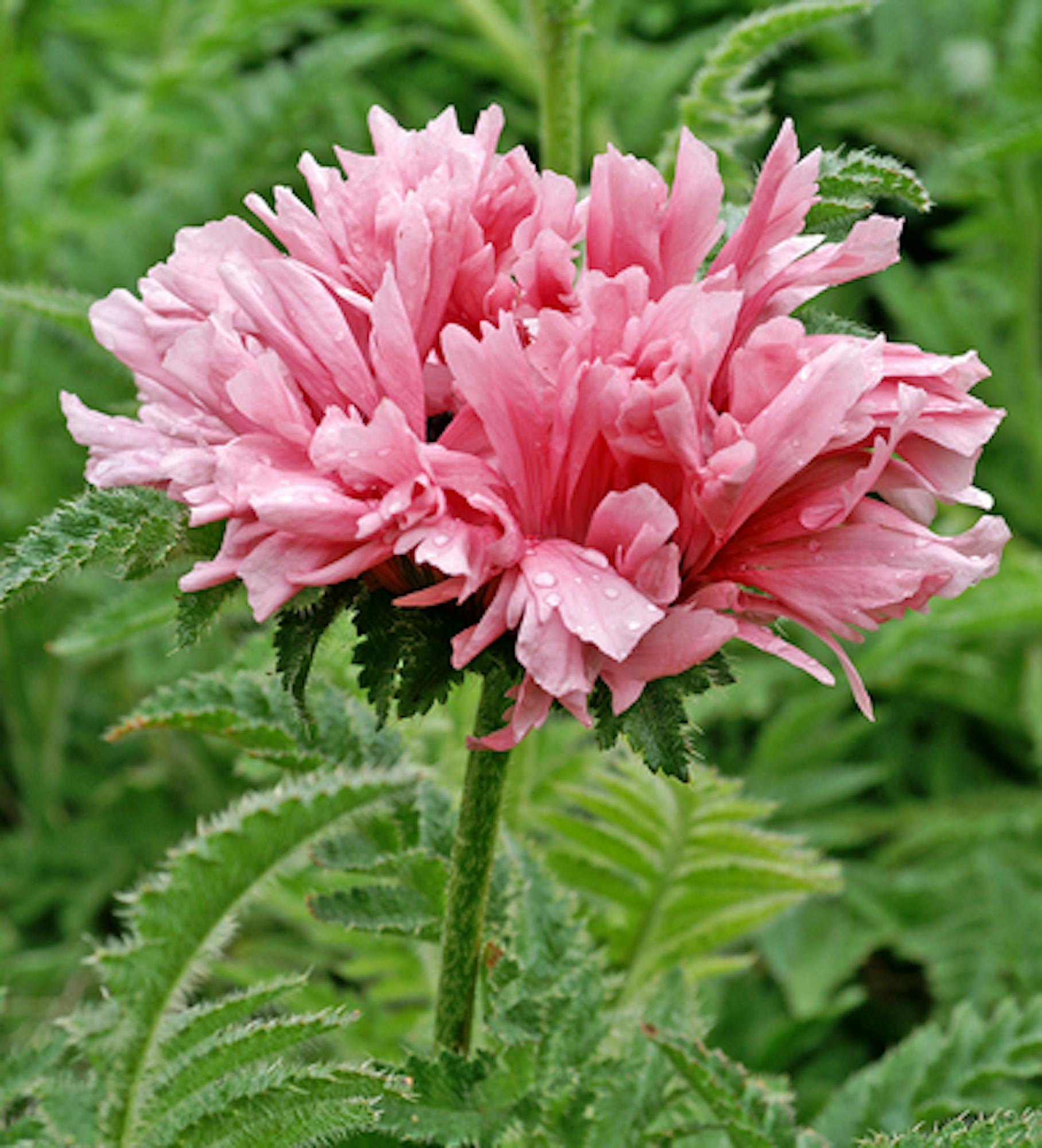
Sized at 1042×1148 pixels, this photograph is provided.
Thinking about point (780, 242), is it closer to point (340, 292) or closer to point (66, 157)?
point (340, 292)

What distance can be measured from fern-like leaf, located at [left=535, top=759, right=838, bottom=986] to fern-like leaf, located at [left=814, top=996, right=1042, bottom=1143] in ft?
0.59

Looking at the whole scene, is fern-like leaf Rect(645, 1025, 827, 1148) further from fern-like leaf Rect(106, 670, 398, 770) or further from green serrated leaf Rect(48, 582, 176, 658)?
green serrated leaf Rect(48, 582, 176, 658)

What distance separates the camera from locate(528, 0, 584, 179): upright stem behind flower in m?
1.30

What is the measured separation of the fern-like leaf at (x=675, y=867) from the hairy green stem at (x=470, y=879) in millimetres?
464

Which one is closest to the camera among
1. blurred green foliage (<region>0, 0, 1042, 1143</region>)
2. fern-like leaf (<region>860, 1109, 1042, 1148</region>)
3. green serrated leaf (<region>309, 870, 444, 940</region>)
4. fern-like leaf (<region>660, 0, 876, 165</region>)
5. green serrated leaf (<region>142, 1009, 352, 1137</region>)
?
fern-like leaf (<region>860, 1109, 1042, 1148</region>)

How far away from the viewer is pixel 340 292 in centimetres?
84

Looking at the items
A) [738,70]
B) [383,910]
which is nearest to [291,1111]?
[383,910]

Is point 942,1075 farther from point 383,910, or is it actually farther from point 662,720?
point 662,720

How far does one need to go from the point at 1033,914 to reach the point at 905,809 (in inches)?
24.5

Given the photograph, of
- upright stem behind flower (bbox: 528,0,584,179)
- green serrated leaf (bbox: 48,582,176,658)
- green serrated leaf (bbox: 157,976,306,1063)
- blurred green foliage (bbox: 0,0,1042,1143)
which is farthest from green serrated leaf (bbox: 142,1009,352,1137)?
upright stem behind flower (bbox: 528,0,584,179)

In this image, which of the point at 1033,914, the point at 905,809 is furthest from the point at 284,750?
the point at 905,809

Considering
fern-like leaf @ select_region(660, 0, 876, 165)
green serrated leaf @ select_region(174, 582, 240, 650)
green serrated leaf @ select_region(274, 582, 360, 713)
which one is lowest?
green serrated leaf @ select_region(274, 582, 360, 713)

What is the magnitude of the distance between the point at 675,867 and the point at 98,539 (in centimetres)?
95

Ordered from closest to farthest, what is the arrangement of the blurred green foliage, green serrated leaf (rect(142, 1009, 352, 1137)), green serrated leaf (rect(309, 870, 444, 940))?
green serrated leaf (rect(142, 1009, 352, 1137)) < green serrated leaf (rect(309, 870, 444, 940)) < the blurred green foliage
